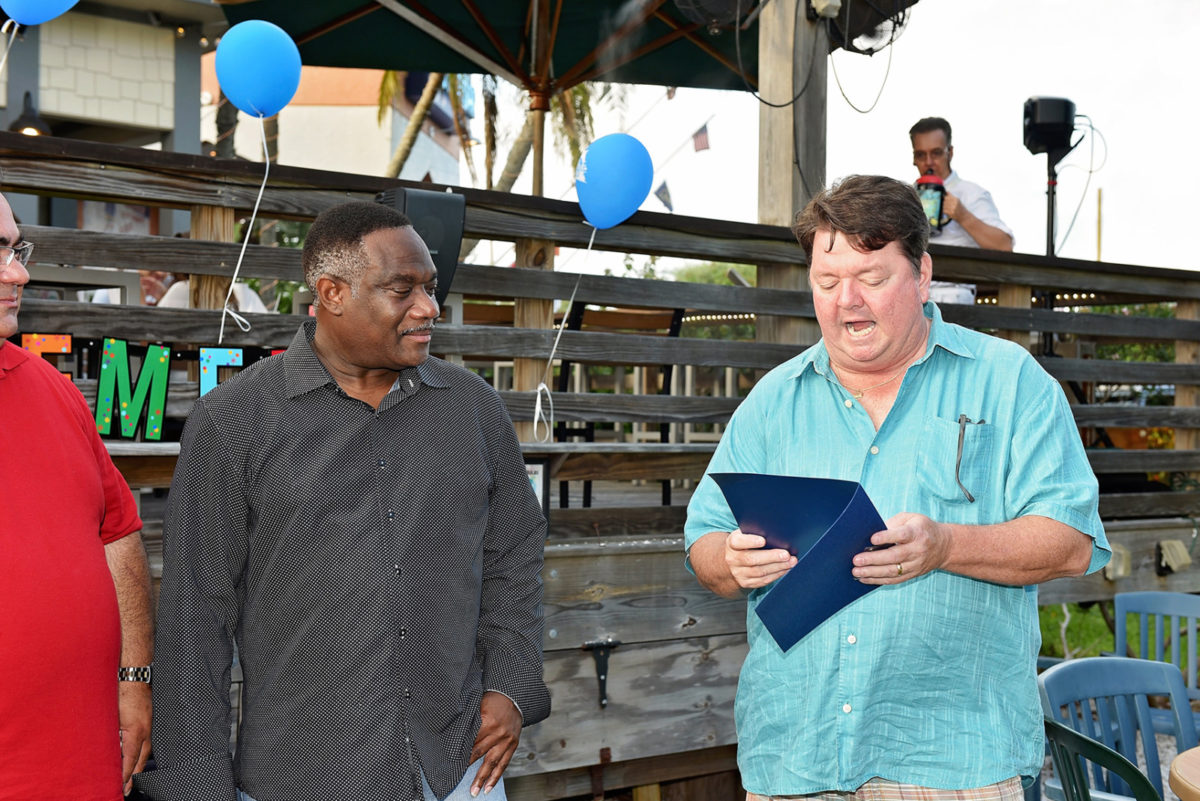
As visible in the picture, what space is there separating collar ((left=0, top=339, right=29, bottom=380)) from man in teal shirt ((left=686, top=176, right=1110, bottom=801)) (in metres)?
1.41

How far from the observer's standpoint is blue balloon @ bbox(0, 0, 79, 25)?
3.47 m

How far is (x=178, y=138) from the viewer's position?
12039 mm

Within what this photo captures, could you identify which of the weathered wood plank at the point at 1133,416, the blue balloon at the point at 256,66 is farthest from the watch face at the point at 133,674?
the weathered wood plank at the point at 1133,416

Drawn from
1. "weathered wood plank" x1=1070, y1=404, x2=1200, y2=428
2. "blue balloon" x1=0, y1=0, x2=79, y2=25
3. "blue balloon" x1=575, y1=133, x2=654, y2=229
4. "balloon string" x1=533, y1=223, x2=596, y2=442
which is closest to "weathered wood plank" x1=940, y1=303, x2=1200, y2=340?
"weathered wood plank" x1=1070, y1=404, x2=1200, y2=428

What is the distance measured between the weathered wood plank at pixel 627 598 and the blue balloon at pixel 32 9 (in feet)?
8.44

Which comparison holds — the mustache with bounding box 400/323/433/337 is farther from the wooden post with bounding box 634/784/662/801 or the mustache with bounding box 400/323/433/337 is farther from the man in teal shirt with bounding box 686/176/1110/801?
the wooden post with bounding box 634/784/662/801

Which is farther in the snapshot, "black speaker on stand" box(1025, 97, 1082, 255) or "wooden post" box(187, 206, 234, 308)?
"black speaker on stand" box(1025, 97, 1082, 255)

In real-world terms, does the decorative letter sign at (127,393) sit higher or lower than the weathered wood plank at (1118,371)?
lower

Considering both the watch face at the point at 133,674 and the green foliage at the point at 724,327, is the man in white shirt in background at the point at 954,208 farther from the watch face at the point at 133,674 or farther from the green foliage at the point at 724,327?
the watch face at the point at 133,674

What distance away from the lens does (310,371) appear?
219cm

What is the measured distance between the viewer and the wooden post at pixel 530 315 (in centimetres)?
433

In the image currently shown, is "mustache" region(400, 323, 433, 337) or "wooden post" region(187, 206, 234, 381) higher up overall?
"wooden post" region(187, 206, 234, 381)

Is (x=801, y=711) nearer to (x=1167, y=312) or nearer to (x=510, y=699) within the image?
(x=510, y=699)

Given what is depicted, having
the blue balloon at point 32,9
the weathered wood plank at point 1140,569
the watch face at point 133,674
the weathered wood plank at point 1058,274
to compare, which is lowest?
the weathered wood plank at point 1140,569
